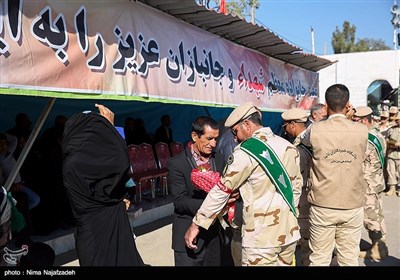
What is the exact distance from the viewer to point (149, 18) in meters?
4.82

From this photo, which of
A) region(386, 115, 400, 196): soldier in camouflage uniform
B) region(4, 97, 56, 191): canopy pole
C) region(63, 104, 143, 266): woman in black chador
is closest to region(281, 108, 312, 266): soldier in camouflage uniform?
region(63, 104, 143, 266): woman in black chador

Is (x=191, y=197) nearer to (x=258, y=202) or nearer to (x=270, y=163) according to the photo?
(x=258, y=202)

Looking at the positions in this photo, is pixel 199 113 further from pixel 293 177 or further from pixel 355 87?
pixel 355 87

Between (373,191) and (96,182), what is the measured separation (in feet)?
11.7

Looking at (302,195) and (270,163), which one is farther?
(302,195)

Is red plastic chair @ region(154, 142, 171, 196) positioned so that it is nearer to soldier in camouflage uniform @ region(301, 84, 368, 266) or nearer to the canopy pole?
the canopy pole

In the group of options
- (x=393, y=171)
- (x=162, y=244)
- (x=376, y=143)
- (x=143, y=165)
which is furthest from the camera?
(x=393, y=171)

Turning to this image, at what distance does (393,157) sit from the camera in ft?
31.1

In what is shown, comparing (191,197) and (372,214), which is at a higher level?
(191,197)

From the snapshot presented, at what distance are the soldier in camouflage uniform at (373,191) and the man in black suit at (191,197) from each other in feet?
7.80

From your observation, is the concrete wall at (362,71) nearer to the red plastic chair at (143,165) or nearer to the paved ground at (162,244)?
the red plastic chair at (143,165)

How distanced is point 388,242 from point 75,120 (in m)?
4.77

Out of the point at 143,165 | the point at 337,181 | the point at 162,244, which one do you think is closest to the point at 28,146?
the point at 162,244
